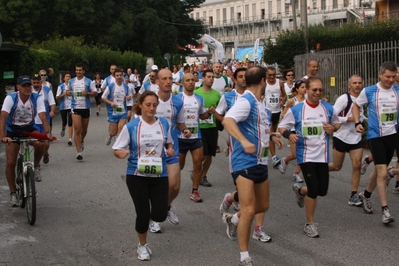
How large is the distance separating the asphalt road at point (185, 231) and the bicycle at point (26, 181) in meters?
0.18

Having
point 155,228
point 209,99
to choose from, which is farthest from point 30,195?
point 209,99

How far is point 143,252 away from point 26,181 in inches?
104

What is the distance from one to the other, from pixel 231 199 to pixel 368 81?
11814mm

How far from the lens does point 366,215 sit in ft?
28.8

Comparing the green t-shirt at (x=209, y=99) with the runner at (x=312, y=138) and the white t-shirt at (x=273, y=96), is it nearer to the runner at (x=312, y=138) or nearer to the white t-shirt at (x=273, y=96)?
the runner at (x=312, y=138)

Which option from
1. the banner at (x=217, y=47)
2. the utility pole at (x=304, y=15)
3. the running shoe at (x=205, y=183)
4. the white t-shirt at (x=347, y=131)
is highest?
the banner at (x=217, y=47)

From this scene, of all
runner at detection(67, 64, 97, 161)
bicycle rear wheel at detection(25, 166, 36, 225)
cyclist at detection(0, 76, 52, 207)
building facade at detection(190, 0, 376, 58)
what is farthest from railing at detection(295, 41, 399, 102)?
building facade at detection(190, 0, 376, 58)

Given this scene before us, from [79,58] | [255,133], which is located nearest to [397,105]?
[255,133]

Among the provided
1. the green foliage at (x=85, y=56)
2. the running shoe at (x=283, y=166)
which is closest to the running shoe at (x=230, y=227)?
the running shoe at (x=283, y=166)

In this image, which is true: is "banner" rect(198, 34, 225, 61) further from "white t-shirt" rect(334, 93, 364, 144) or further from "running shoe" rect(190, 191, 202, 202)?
"white t-shirt" rect(334, 93, 364, 144)

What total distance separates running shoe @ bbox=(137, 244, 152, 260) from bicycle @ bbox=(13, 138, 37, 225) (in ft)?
6.63

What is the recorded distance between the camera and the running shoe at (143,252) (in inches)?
271

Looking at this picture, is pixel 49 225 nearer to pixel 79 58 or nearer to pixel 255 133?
pixel 255 133

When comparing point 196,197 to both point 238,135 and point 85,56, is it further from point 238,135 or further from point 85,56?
point 85,56
